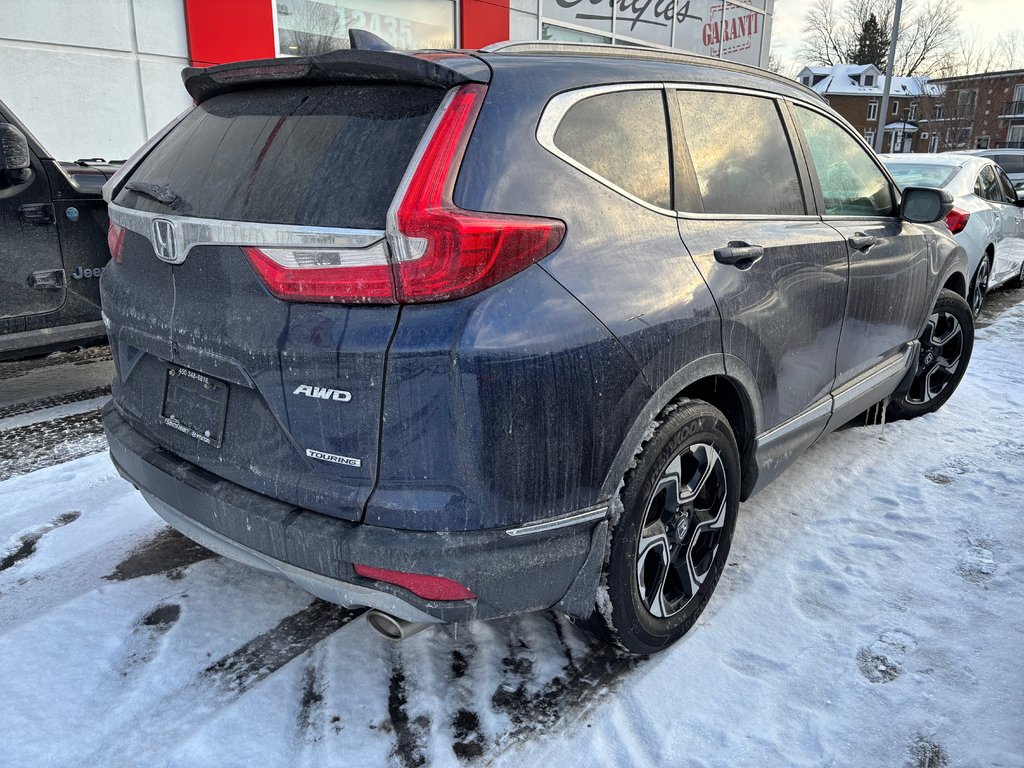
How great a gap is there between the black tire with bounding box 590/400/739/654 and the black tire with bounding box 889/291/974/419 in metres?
2.40

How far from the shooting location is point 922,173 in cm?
730

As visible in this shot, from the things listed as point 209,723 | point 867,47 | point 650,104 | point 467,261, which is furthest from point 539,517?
point 867,47

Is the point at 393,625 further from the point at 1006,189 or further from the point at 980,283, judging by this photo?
the point at 1006,189

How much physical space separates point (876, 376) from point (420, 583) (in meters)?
2.74

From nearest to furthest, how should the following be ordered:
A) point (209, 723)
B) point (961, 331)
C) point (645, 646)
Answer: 1. point (209, 723)
2. point (645, 646)
3. point (961, 331)

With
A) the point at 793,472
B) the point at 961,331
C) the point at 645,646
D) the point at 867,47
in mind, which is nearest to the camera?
the point at 645,646

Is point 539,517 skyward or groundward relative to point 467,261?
groundward

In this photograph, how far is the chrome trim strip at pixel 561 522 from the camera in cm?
185

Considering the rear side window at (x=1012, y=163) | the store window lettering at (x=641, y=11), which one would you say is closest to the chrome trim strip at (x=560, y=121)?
the store window lettering at (x=641, y=11)

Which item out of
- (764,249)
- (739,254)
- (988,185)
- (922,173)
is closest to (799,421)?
(764,249)

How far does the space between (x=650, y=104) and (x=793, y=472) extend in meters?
2.26

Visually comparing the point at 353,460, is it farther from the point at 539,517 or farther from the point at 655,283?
the point at 655,283

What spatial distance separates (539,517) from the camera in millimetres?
1879

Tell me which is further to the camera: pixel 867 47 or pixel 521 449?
pixel 867 47
